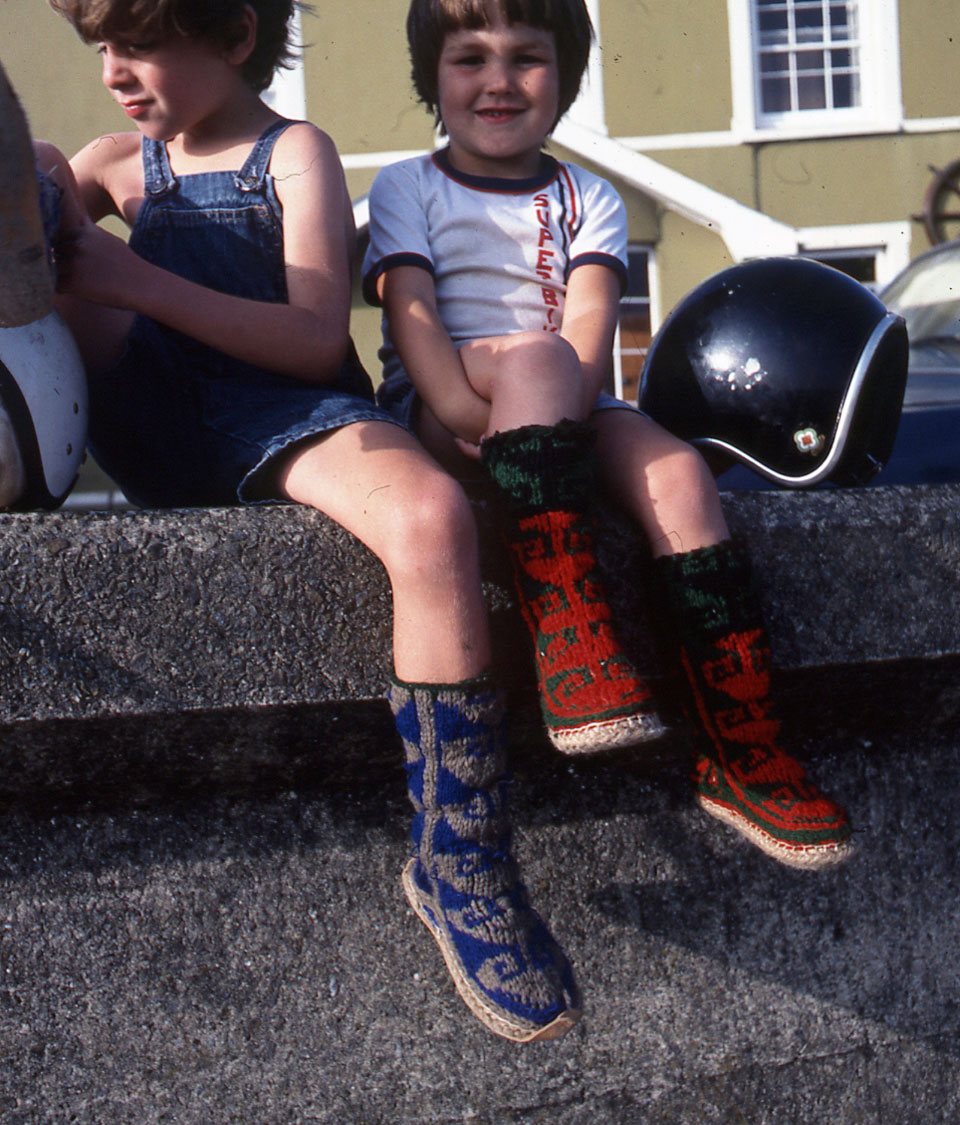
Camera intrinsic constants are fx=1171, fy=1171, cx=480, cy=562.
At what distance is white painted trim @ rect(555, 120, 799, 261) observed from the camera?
41.1 ft

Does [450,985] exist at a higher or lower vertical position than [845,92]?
lower

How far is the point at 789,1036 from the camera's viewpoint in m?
1.81

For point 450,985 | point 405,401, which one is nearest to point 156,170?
point 405,401

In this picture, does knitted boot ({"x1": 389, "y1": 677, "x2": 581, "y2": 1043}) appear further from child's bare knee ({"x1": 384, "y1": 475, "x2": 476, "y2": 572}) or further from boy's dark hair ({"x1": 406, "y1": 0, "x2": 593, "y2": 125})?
boy's dark hair ({"x1": 406, "y1": 0, "x2": 593, "y2": 125})

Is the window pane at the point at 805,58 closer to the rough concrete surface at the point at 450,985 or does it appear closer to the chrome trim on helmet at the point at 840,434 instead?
the chrome trim on helmet at the point at 840,434

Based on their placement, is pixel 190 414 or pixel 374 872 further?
pixel 190 414

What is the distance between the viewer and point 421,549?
148 cm

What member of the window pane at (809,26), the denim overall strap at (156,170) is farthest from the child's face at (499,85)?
the window pane at (809,26)

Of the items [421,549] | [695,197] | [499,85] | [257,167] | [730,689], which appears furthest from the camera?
[695,197]

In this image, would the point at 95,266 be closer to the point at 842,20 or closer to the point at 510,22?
the point at 510,22

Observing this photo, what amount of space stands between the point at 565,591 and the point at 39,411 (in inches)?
29.9

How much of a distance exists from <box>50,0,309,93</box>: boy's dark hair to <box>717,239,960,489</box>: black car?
1313 mm

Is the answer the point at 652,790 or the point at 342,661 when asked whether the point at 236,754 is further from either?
the point at 652,790

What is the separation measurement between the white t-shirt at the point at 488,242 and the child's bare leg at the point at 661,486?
1.16 feet
